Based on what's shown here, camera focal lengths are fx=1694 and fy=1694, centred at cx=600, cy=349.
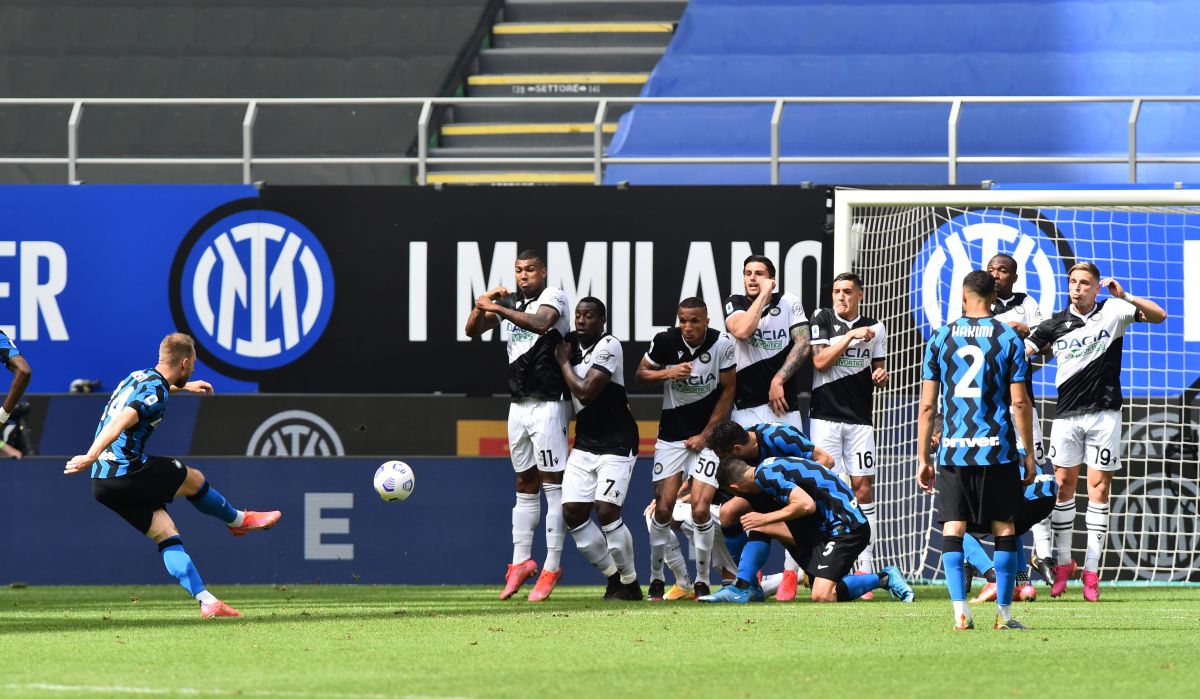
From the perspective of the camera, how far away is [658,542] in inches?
432

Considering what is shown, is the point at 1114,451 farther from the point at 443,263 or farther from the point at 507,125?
the point at 507,125

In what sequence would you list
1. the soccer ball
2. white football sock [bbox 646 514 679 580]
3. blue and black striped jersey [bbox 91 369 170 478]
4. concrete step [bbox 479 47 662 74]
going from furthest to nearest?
concrete step [bbox 479 47 662 74] < the soccer ball < white football sock [bbox 646 514 679 580] < blue and black striped jersey [bbox 91 369 170 478]

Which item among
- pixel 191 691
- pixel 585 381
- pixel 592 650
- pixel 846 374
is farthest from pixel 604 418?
pixel 191 691

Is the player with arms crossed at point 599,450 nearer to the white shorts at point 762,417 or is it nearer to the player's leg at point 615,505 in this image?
the player's leg at point 615,505

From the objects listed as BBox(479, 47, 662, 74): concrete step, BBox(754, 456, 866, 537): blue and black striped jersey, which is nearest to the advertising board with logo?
BBox(754, 456, 866, 537): blue and black striped jersey

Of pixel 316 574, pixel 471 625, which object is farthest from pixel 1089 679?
pixel 316 574

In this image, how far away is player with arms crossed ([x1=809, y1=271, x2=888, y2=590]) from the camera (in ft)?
37.4

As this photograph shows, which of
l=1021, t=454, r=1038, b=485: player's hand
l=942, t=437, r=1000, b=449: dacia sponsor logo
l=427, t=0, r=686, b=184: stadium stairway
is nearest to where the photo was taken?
l=942, t=437, r=1000, b=449: dacia sponsor logo

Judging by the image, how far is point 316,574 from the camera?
12820 millimetres

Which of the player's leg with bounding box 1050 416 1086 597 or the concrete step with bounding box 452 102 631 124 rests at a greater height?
the concrete step with bounding box 452 102 631 124

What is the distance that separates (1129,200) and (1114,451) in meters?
1.87

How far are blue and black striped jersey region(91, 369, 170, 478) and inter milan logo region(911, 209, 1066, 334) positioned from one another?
638 centimetres

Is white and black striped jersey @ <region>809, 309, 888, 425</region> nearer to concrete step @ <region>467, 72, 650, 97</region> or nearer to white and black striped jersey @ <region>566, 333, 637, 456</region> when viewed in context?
white and black striped jersey @ <region>566, 333, 637, 456</region>

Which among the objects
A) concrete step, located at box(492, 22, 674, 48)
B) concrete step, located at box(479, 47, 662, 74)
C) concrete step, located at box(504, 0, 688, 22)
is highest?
concrete step, located at box(504, 0, 688, 22)
